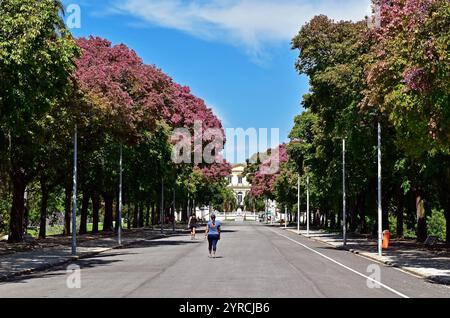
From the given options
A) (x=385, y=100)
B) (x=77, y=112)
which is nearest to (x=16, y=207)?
(x=77, y=112)

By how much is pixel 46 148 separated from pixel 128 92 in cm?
609

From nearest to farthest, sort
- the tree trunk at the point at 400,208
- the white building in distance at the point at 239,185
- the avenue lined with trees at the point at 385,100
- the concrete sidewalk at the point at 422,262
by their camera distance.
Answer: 1. the avenue lined with trees at the point at 385,100
2. the concrete sidewalk at the point at 422,262
3. the tree trunk at the point at 400,208
4. the white building in distance at the point at 239,185

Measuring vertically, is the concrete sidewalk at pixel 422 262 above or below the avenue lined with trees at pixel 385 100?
below

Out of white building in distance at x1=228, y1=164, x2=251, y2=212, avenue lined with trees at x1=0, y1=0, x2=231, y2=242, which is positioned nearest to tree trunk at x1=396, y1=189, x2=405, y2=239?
avenue lined with trees at x1=0, y1=0, x2=231, y2=242

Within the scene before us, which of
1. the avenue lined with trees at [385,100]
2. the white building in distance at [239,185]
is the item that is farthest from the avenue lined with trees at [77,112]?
the white building in distance at [239,185]

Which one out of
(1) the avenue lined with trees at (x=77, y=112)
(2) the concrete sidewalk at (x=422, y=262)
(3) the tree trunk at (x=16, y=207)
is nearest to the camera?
(2) the concrete sidewalk at (x=422, y=262)

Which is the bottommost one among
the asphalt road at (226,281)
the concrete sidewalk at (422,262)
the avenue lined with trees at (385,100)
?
the concrete sidewalk at (422,262)

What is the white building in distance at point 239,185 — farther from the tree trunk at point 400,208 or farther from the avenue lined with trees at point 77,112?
the tree trunk at point 400,208

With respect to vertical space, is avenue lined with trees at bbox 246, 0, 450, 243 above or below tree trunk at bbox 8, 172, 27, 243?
above

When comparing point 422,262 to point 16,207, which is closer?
point 422,262

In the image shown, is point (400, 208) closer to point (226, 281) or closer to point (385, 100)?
point (385, 100)

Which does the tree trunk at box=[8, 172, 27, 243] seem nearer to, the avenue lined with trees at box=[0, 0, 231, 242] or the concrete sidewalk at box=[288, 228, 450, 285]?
the avenue lined with trees at box=[0, 0, 231, 242]
